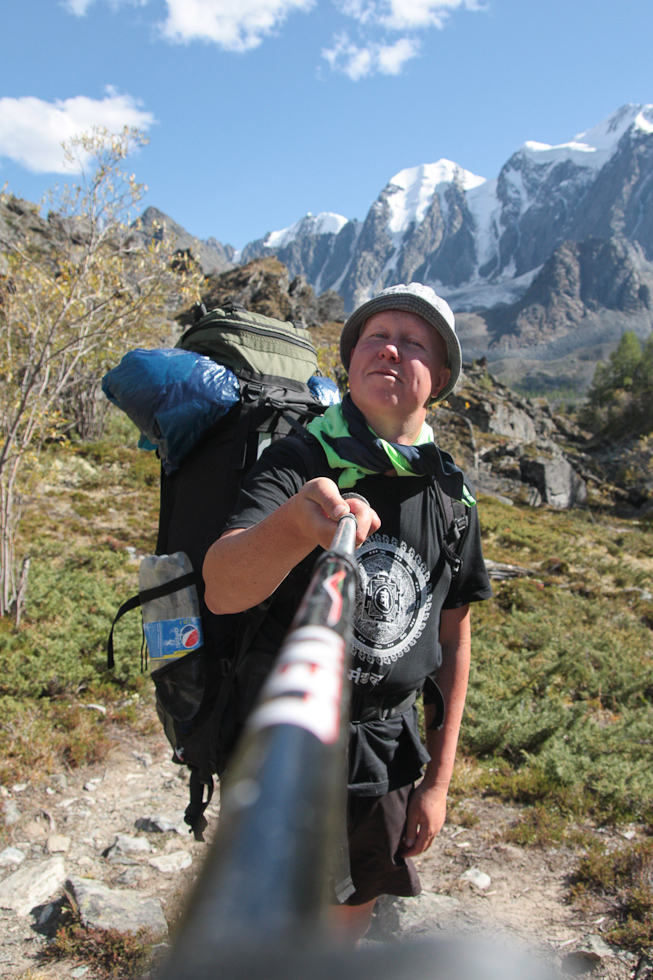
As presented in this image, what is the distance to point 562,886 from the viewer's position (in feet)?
11.0

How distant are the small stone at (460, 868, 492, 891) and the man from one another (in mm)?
1556

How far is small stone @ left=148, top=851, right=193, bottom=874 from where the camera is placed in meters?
3.32

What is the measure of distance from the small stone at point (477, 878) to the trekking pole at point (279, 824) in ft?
11.8

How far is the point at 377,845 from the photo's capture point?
6.46 ft

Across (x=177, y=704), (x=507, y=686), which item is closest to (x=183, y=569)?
(x=177, y=704)

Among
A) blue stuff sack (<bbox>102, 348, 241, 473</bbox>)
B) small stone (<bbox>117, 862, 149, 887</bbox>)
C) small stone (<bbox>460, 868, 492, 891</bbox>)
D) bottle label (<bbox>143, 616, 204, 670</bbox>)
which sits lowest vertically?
small stone (<bbox>460, 868, 492, 891</bbox>)

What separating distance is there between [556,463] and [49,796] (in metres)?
32.6

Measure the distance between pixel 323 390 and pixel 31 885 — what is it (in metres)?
2.99

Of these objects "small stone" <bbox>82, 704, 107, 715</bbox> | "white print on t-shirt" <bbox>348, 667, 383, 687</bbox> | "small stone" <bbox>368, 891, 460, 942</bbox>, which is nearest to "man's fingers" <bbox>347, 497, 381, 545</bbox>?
"white print on t-shirt" <bbox>348, 667, 383, 687</bbox>

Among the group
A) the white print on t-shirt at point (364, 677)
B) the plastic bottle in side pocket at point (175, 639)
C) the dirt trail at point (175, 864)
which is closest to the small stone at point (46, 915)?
the dirt trail at point (175, 864)

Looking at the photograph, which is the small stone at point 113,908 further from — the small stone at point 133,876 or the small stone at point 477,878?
the small stone at point 477,878

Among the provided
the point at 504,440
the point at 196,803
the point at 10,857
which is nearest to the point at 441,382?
the point at 196,803

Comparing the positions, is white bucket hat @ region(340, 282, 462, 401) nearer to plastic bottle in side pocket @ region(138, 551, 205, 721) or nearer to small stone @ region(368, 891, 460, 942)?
plastic bottle in side pocket @ region(138, 551, 205, 721)

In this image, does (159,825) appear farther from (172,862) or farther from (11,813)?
(11,813)
